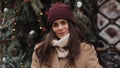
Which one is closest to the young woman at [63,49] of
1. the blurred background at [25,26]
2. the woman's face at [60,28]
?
the woman's face at [60,28]

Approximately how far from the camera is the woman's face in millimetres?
4004

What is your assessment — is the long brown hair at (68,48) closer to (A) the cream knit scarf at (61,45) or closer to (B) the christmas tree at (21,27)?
(A) the cream knit scarf at (61,45)

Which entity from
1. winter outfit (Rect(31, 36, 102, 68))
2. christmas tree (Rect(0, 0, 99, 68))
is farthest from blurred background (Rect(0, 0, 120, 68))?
winter outfit (Rect(31, 36, 102, 68))

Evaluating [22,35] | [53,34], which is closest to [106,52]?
[22,35]

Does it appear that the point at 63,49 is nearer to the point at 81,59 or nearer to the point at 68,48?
the point at 68,48

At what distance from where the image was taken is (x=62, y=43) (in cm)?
395

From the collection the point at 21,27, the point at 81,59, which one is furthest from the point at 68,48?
the point at 21,27

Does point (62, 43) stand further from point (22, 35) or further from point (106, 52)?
point (106, 52)

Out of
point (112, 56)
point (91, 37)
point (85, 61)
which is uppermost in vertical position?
point (85, 61)

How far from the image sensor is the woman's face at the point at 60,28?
400cm

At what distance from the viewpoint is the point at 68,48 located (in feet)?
13.1

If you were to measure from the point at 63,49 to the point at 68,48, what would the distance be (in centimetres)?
5

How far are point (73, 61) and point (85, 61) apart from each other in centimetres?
12

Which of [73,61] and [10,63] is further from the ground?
[73,61]
